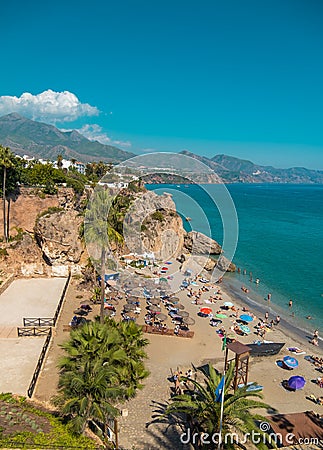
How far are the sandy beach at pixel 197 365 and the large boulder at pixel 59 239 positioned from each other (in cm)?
688

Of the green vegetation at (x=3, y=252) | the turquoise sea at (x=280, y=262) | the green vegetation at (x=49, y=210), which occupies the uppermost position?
the green vegetation at (x=49, y=210)

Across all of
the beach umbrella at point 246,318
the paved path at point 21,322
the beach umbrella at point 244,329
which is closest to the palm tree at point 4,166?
the paved path at point 21,322

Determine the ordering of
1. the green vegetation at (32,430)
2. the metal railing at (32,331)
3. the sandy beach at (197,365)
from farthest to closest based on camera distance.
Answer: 1. the metal railing at (32,331)
2. the sandy beach at (197,365)
3. the green vegetation at (32,430)

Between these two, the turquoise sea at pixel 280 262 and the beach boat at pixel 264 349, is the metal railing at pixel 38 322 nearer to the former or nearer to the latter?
the beach boat at pixel 264 349

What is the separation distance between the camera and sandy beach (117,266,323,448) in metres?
11.8

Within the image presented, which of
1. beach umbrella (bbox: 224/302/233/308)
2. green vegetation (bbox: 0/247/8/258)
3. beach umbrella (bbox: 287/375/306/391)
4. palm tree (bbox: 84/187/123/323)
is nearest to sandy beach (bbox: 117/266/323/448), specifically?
beach umbrella (bbox: 287/375/306/391)

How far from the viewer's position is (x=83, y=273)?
2752 centimetres

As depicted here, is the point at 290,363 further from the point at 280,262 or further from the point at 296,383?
the point at 280,262

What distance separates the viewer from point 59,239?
27.2 meters

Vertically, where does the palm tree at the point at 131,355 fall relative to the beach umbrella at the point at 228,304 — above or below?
above

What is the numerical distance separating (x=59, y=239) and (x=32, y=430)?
61.0 feet

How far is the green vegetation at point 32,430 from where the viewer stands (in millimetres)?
9203

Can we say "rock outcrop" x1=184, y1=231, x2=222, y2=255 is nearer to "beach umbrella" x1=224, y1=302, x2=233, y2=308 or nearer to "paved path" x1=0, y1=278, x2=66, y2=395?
"beach umbrella" x1=224, y1=302, x2=233, y2=308

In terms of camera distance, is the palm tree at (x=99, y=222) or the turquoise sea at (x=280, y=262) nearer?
the palm tree at (x=99, y=222)
